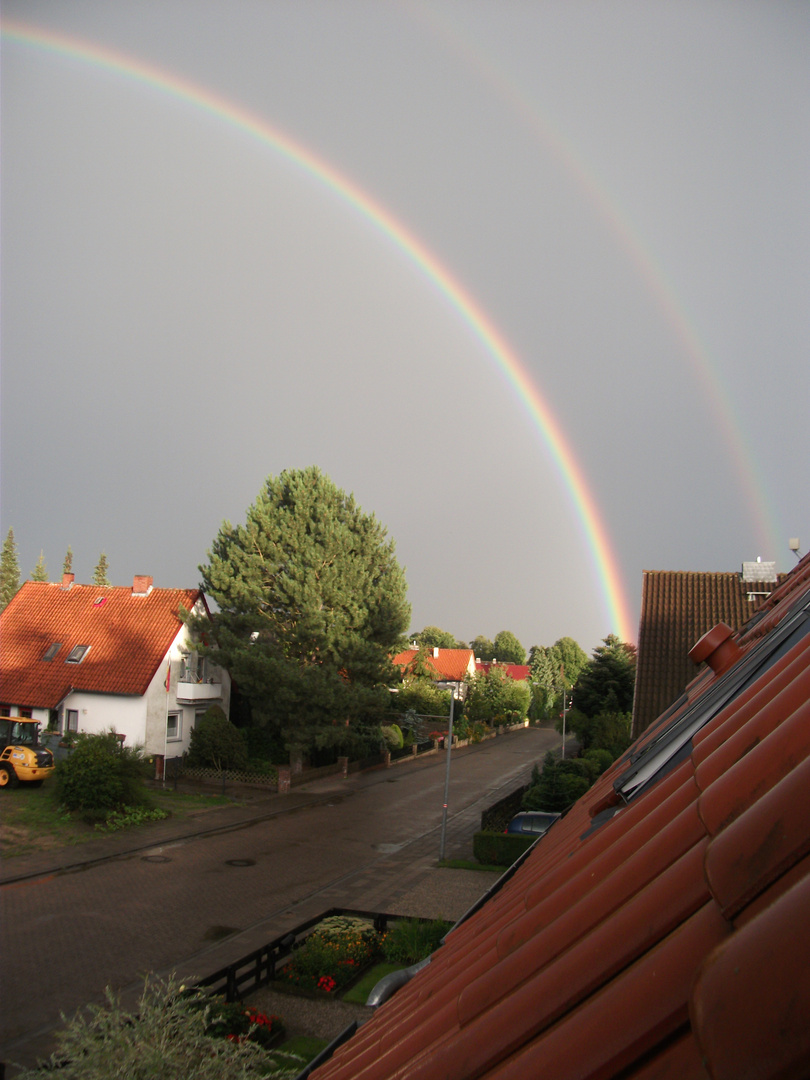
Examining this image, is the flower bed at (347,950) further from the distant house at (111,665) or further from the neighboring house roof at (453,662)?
the neighboring house roof at (453,662)

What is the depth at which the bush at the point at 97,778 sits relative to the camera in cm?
2253

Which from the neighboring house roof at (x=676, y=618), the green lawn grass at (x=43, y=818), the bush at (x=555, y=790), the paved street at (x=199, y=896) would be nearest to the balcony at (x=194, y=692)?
the green lawn grass at (x=43, y=818)

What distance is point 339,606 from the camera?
104 ft

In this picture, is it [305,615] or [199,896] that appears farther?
[305,615]

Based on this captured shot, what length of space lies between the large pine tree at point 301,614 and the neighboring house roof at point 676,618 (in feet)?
43.1

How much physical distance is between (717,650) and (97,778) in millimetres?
21085

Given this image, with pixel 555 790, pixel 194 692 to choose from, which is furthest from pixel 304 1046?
pixel 194 692

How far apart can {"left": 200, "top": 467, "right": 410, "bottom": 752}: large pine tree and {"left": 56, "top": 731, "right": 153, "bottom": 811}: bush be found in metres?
6.73

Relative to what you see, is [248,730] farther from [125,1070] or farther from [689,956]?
[689,956]

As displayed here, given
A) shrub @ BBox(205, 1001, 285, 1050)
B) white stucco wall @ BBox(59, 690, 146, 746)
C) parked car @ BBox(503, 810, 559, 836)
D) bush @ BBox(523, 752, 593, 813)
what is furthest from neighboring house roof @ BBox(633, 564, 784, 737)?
white stucco wall @ BBox(59, 690, 146, 746)

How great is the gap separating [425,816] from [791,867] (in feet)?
91.4

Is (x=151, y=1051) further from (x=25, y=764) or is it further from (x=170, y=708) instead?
(x=170, y=708)

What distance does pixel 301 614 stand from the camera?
30.6 m

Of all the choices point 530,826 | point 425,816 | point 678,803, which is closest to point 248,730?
point 425,816
